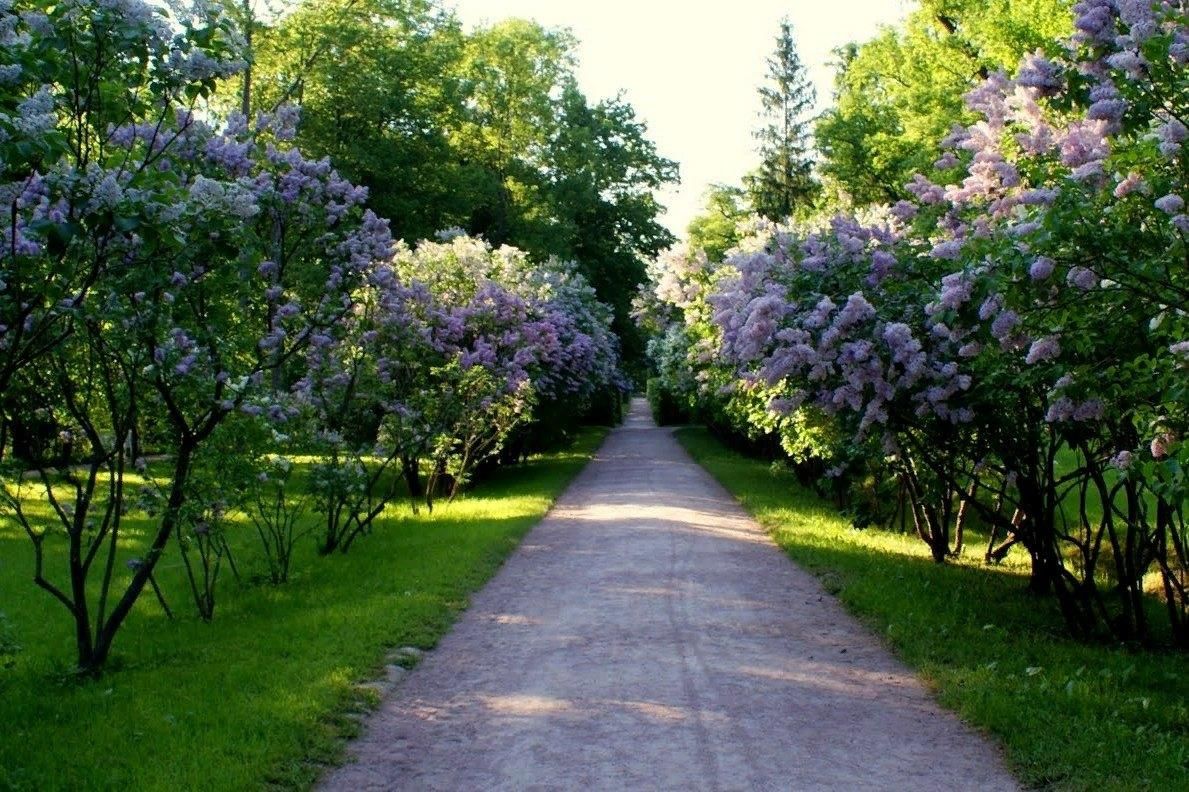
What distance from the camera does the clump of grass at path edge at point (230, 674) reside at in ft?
19.2

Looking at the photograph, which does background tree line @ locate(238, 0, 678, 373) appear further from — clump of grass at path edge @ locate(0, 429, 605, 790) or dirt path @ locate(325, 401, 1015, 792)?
dirt path @ locate(325, 401, 1015, 792)

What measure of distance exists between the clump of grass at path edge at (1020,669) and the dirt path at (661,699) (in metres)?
0.22

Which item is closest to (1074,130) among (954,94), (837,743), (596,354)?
(837,743)

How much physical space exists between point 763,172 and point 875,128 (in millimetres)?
15388

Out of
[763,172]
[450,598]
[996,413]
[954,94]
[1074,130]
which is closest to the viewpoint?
[1074,130]

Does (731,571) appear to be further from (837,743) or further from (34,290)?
(34,290)

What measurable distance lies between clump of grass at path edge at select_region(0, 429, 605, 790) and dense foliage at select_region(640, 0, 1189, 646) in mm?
3940

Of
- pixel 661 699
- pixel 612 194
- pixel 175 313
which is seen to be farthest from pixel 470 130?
pixel 661 699

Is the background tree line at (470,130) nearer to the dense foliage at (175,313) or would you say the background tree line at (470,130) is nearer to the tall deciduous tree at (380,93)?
the tall deciduous tree at (380,93)

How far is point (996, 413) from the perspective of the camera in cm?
951

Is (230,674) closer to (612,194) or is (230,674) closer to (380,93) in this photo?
(380,93)

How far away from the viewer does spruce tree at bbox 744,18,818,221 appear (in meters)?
50.4

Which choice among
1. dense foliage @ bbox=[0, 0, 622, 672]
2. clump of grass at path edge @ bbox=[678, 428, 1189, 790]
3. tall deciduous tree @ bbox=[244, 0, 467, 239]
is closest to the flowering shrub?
dense foliage @ bbox=[0, 0, 622, 672]

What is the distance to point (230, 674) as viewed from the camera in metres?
7.76
